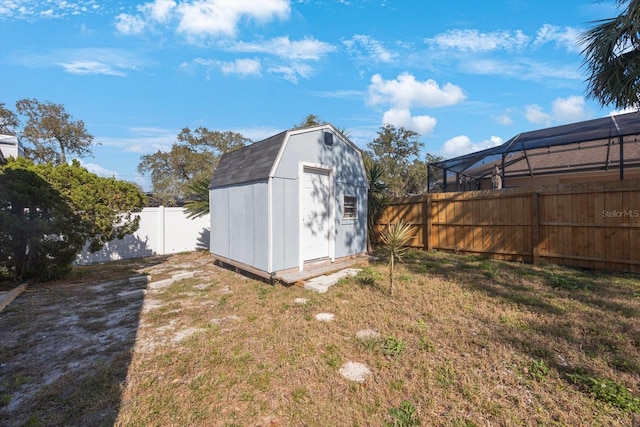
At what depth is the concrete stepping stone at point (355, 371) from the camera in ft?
8.01

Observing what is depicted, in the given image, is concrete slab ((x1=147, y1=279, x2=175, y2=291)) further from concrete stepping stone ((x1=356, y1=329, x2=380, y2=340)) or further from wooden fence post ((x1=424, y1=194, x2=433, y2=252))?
wooden fence post ((x1=424, y1=194, x2=433, y2=252))

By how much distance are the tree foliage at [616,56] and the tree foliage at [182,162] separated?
55.0ft

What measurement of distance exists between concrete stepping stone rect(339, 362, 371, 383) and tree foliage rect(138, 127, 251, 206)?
53.9ft

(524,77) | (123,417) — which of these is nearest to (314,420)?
(123,417)

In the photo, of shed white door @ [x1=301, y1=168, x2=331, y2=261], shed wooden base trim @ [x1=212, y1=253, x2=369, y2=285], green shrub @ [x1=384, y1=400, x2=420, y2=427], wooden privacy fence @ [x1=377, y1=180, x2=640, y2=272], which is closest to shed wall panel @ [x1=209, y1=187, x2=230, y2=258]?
shed wooden base trim @ [x1=212, y1=253, x2=369, y2=285]

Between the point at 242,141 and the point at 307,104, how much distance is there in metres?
8.19

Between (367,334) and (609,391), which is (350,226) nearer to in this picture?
(367,334)

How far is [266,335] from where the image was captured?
3.30m

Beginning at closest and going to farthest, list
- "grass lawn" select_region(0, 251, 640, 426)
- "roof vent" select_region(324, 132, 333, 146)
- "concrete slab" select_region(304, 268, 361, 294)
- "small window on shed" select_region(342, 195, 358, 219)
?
"grass lawn" select_region(0, 251, 640, 426), "concrete slab" select_region(304, 268, 361, 294), "roof vent" select_region(324, 132, 333, 146), "small window on shed" select_region(342, 195, 358, 219)

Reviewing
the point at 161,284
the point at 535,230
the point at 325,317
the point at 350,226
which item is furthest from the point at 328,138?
the point at 535,230

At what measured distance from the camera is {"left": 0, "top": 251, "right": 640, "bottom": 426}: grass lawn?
2.01 metres

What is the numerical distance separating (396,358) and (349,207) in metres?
4.89

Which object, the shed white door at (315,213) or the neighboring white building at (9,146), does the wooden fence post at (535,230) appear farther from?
the neighboring white building at (9,146)

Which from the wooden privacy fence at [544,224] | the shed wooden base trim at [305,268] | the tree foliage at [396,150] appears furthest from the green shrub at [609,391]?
the tree foliage at [396,150]
